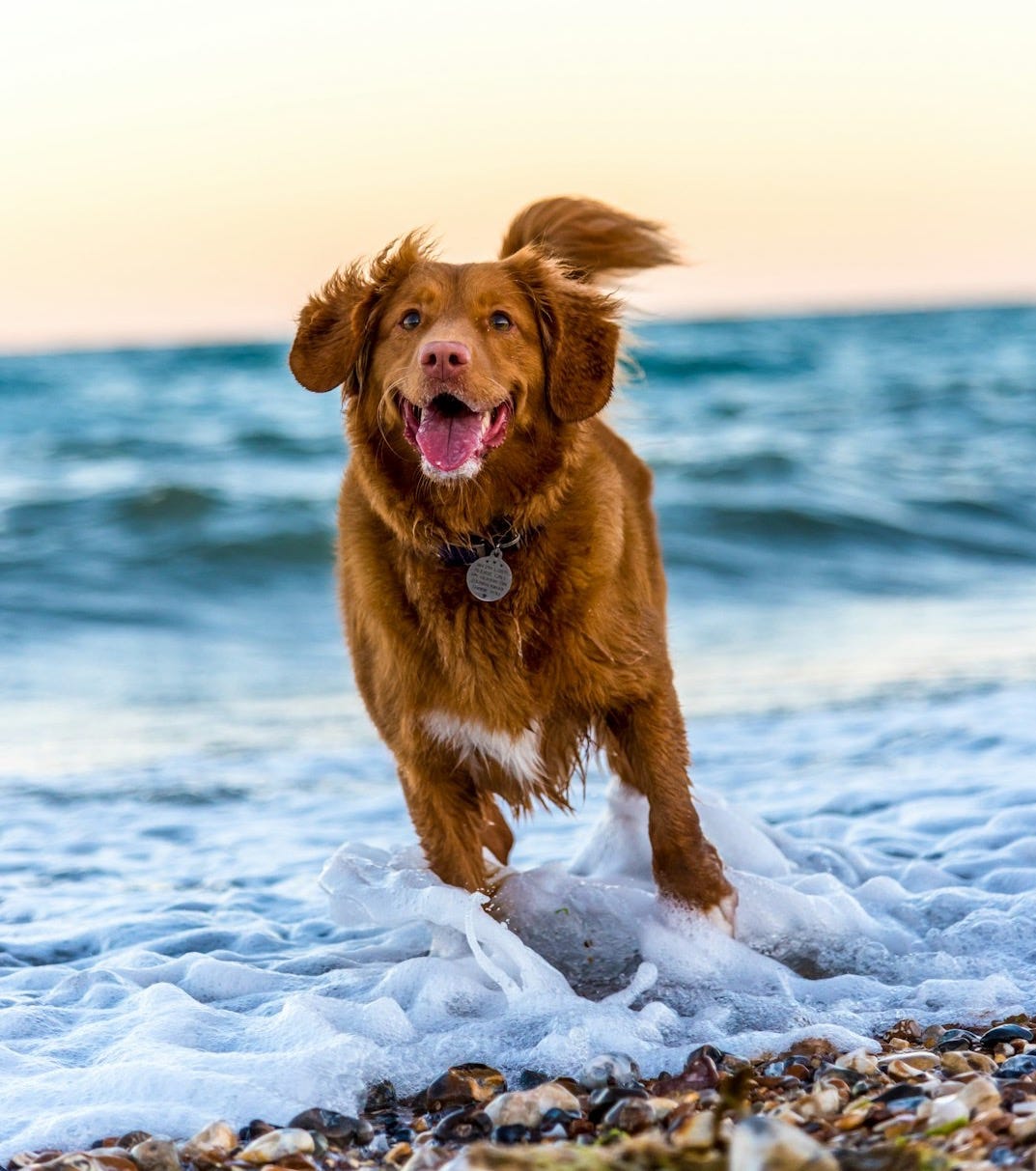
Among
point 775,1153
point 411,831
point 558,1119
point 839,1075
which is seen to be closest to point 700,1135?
point 775,1153

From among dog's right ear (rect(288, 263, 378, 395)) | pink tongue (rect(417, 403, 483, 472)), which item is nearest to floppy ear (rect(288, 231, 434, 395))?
dog's right ear (rect(288, 263, 378, 395))

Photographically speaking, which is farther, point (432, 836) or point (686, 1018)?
point (432, 836)

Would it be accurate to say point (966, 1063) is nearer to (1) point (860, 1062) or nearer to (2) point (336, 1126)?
(1) point (860, 1062)

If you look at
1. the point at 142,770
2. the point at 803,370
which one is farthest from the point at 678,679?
the point at 803,370

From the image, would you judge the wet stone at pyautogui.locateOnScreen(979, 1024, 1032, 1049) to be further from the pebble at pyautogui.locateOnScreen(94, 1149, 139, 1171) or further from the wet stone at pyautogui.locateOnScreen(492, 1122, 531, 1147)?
the pebble at pyautogui.locateOnScreen(94, 1149, 139, 1171)

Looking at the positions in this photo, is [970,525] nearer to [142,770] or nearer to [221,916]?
[142,770]

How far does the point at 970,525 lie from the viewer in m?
13.2

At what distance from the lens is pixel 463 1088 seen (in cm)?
331

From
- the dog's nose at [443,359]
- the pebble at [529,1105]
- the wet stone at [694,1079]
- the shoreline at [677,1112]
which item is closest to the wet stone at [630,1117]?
the shoreline at [677,1112]

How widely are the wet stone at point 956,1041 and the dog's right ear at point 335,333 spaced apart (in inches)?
84.4

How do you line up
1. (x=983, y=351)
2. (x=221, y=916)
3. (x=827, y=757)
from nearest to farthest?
(x=221, y=916) → (x=827, y=757) → (x=983, y=351)

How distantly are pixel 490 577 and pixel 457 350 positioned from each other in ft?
2.02

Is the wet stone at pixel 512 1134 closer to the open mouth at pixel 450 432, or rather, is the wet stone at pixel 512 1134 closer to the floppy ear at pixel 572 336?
the open mouth at pixel 450 432

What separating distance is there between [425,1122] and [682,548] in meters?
9.39
